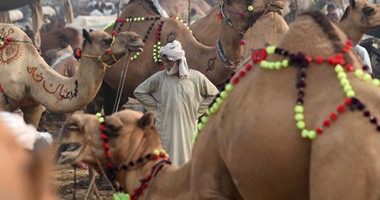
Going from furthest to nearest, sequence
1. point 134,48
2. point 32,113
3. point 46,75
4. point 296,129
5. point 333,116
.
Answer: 1. point 32,113
2. point 134,48
3. point 46,75
4. point 296,129
5. point 333,116

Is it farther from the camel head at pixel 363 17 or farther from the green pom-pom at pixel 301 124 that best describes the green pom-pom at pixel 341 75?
the camel head at pixel 363 17

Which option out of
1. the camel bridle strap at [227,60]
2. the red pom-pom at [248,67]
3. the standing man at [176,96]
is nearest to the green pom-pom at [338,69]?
the red pom-pom at [248,67]

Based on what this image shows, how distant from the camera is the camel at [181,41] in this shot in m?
9.06

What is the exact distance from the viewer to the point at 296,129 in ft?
11.2

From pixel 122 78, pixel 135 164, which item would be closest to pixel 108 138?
pixel 135 164

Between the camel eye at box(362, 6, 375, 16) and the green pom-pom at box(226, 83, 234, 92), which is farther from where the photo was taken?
the camel eye at box(362, 6, 375, 16)

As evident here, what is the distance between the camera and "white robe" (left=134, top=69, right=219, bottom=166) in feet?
23.2

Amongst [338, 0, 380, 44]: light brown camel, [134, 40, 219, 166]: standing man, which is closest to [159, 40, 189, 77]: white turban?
[134, 40, 219, 166]: standing man

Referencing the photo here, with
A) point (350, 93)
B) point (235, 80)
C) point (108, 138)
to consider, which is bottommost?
point (108, 138)

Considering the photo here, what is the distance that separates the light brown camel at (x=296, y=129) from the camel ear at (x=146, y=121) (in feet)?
1.21

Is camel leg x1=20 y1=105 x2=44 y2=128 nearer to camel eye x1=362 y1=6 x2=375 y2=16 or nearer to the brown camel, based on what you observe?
camel eye x1=362 y1=6 x2=375 y2=16

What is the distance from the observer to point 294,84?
3.47 meters

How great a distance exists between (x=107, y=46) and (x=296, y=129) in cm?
533

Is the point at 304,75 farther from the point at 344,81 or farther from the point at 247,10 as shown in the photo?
the point at 247,10
